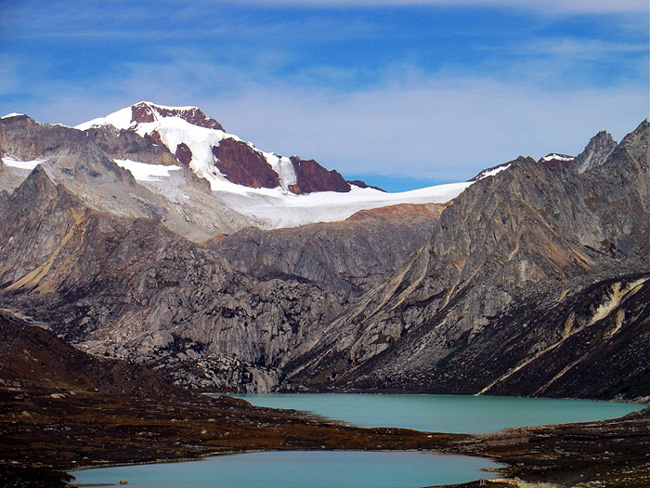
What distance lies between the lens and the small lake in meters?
141

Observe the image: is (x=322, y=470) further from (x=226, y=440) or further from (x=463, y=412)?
(x=463, y=412)

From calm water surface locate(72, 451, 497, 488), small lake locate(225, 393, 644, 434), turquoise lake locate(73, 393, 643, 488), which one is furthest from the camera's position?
small lake locate(225, 393, 644, 434)

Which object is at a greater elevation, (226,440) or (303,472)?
(226,440)

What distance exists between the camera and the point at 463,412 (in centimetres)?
16388

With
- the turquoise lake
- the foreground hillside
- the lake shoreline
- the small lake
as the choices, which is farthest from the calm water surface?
the small lake

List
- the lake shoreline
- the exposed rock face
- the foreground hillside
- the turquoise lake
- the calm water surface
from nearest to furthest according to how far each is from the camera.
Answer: the calm water surface < the turquoise lake < the foreground hillside < the lake shoreline < the exposed rock face

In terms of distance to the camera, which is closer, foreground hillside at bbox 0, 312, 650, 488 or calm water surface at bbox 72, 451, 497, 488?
calm water surface at bbox 72, 451, 497, 488

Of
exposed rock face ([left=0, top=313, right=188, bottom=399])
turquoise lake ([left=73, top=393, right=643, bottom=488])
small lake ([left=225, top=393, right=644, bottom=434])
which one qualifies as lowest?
small lake ([left=225, top=393, right=644, bottom=434])

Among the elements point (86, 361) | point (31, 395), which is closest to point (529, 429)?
point (31, 395)

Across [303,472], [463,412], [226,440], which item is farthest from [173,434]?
[463,412]

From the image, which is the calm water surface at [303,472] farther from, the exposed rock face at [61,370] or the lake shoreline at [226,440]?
the exposed rock face at [61,370]

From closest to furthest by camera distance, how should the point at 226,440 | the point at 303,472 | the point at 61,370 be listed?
the point at 303,472
the point at 226,440
the point at 61,370

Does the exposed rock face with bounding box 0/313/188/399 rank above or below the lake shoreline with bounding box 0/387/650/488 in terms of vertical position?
above

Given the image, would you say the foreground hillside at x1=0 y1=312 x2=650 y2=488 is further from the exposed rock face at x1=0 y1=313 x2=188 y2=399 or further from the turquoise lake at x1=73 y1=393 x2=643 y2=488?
the turquoise lake at x1=73 y1=393 x2=643 y2=488
